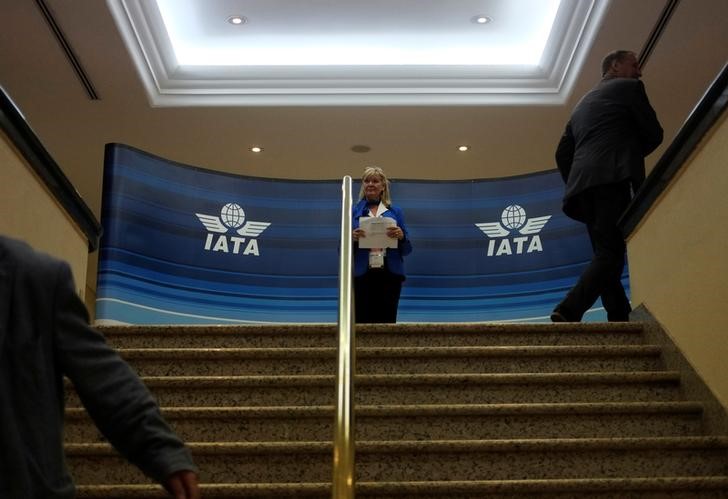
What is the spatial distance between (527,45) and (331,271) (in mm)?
2980

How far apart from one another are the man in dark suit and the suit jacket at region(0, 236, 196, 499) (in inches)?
168

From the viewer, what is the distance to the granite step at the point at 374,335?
17.9ft

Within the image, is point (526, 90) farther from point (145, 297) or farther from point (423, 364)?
point (423, 364)

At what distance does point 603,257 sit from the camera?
6.02m

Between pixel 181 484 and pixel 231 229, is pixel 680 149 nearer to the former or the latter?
pixel 181 484

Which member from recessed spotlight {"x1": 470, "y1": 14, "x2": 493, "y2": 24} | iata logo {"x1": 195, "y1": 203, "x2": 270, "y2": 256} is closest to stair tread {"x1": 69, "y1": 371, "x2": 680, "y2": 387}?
iata logo {"x1": 195, "y1": 203, "x2": 270, "y2": 256}

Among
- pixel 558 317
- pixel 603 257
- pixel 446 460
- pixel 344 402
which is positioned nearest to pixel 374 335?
pixel 558 317

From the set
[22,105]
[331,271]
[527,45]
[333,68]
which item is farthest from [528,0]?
[22,105]

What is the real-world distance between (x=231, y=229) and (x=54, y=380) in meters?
7.55

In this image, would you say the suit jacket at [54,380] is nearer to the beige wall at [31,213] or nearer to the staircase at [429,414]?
the staircase at [429,414]

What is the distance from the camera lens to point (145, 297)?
8.62 m

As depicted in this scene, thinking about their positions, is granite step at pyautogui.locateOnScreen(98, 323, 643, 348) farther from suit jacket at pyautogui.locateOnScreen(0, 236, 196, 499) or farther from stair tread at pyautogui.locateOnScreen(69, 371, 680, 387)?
suit jacket at pyautogui.locateOnScreen(0, 236, 196, 499)

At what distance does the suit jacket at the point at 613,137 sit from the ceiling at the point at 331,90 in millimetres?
2800

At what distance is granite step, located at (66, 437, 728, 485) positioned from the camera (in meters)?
4.27
